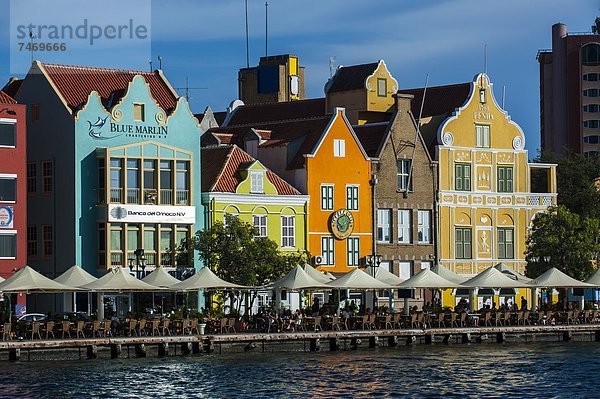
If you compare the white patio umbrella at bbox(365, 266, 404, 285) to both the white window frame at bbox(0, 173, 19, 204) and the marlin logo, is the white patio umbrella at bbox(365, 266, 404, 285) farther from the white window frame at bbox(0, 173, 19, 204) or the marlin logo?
the white window frame at bbox(0, 173, 19, 204)

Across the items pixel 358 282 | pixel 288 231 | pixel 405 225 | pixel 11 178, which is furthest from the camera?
pixel 405 225

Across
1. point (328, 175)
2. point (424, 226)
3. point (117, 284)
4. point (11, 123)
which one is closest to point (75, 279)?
point (117, 284)

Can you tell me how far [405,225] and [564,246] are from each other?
11.4 metres

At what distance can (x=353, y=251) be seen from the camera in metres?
110

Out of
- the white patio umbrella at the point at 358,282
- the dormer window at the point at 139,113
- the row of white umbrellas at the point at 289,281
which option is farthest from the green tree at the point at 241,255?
the dormer window at the point at 139,113

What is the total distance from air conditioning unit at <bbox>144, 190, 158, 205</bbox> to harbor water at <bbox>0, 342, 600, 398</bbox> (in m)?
17.0

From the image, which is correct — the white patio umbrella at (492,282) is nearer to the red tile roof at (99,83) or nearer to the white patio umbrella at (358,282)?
the white patio umbrella at (358,282)

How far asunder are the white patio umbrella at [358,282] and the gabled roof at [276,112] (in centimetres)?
3236

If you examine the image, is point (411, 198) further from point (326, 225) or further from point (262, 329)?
point (262, 329)

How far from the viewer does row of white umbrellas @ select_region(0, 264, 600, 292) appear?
266 feet

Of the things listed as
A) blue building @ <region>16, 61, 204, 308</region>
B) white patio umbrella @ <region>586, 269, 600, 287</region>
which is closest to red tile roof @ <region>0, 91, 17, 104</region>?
blue building @ <region>16, 61, 204, 308</region>

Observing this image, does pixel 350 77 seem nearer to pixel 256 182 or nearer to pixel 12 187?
pixel 256 182

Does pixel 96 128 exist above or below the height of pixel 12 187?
above

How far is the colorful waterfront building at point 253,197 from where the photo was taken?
10281 cm
